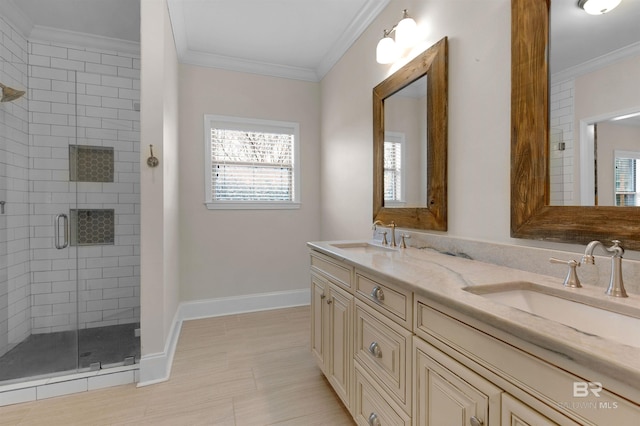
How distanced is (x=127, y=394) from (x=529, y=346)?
2.29 metres

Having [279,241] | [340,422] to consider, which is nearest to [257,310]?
[279,241]

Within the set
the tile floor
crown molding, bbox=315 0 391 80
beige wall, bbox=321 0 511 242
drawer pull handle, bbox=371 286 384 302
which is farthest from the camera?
crown molding, bbox=315 0 391 80

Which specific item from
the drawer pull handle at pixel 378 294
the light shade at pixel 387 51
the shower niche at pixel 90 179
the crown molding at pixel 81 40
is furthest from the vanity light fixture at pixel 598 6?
the crown molding at pixel 81 40

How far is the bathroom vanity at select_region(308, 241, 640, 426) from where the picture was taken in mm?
546

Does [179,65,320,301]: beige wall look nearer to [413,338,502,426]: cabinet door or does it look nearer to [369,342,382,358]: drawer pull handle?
[369,342,382,358]: drawer pull handle

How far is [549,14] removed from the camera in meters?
1.16

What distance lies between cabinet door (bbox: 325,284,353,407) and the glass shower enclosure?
1.64 meters

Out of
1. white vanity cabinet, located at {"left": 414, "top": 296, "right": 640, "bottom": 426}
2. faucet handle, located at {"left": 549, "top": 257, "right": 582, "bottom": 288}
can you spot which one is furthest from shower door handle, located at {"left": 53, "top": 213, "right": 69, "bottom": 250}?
faucet handle, located at {"left": 549, "top": 257, "right": 582, "bottom": 288}

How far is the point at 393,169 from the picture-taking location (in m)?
2.17

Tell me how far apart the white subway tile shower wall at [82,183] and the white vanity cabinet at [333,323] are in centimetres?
204

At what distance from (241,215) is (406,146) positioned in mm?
2022

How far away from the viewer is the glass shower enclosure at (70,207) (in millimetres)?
2379

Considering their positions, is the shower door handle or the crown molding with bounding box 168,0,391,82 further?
the shower door handle

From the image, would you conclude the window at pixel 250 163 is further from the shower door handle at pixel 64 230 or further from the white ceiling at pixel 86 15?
the shower door handle at pixel 64 230
